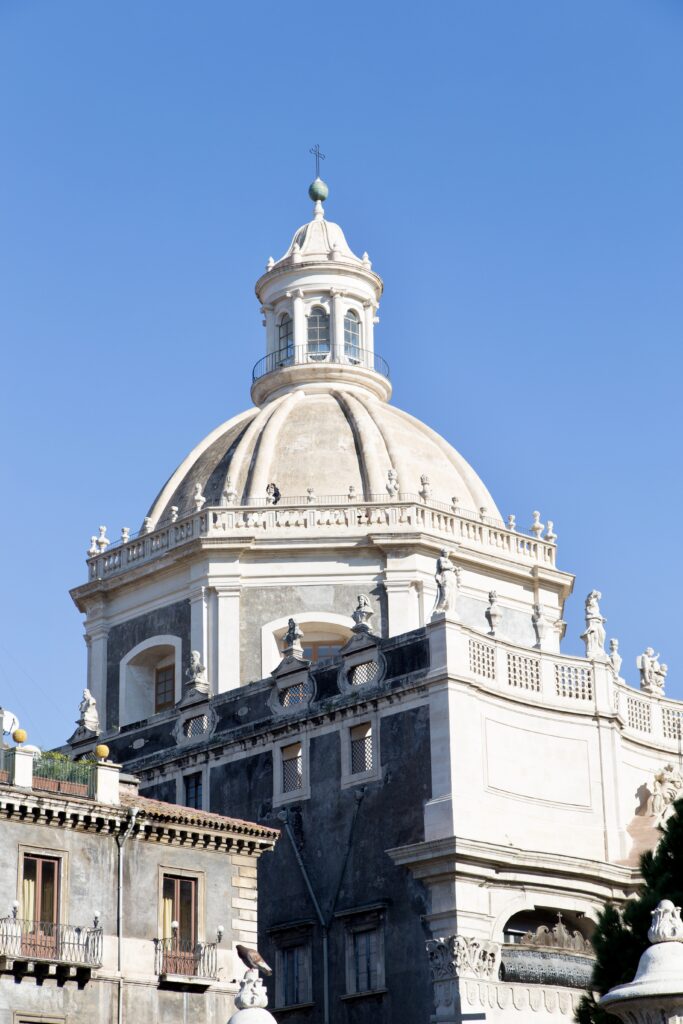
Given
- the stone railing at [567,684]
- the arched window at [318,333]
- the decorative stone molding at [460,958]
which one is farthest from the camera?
the arched window at [318,333]

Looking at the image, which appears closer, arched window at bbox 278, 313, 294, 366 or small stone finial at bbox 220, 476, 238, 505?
small stone finial at bbox 220, 476, 238, 505

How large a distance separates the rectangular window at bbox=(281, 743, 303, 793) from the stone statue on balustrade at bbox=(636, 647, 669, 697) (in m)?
9.60

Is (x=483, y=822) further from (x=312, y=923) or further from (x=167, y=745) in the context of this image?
(x=167, y=745)

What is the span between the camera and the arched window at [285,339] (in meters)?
70.5

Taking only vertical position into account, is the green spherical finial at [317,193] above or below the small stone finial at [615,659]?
above

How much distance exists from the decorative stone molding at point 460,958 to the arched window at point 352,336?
27286mm

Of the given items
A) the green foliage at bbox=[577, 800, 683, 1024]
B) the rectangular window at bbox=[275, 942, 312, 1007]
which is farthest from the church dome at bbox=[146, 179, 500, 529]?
the green foliage at bbox=[577, 800, 683, 1024]

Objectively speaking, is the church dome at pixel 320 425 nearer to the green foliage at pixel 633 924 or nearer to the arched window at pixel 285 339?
the arched window at pixel 285 339

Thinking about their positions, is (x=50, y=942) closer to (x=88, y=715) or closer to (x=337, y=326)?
(x=88, y=715)

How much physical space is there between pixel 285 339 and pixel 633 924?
36.5 m

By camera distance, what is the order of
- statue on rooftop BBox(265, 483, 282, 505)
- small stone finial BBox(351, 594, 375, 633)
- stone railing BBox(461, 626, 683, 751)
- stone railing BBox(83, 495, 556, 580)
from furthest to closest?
1. statue on rooftop BBox(265, 483, 282, 505)
2. stone railing BBox(83, 495, 556, 580)
3. small stone finial BBox(351, 594, 375, 633)
4. stone railing BBox(461, 626, 683, 751)

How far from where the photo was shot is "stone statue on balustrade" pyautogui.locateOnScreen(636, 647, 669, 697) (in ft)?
183

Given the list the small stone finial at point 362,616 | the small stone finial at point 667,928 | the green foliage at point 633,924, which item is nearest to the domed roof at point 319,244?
the small stone finial at point 362,616

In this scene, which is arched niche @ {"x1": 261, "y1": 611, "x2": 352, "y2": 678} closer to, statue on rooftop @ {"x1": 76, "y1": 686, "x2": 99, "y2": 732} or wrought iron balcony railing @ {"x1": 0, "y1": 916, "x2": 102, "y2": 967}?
statue on rooftop @ {"x1": 76, "y1": 686, "x2": 99, "y2": 732}
